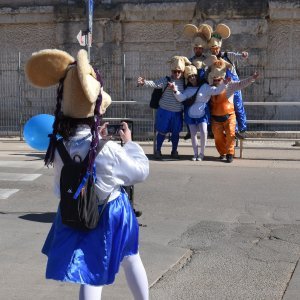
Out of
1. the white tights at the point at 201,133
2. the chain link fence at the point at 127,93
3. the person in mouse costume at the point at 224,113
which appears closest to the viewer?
the person in mouse costume at the point at 224,113

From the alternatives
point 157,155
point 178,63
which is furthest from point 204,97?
point 157,155

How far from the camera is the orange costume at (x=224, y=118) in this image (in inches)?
459

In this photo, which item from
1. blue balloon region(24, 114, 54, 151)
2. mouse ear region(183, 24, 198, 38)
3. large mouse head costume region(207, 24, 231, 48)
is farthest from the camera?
mouse ear region(183, 24, 198, 38)

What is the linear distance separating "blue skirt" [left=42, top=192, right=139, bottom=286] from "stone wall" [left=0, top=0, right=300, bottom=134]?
39.4 feet

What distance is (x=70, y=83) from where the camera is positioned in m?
3.87

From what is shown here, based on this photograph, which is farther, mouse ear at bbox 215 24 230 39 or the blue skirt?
mouse ear at bbox 215 24 230 39

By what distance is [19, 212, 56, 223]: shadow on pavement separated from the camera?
7742 millimetres

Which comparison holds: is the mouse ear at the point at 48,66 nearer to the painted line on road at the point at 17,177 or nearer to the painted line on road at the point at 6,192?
the painted line on road at the point at 6,192

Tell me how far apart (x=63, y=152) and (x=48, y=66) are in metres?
0.52

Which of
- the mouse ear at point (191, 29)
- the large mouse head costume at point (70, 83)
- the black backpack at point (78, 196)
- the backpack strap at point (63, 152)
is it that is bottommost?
the black backpack at point (78, 196)

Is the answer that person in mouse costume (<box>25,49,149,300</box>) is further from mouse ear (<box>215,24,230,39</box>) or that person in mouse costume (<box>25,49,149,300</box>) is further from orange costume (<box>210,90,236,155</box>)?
mouse ear (<box>215,24,230,39</box>)

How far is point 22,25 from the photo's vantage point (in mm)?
17281

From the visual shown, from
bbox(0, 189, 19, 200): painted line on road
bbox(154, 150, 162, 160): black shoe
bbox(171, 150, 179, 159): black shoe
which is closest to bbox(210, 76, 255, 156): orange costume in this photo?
bbox(171, 150, 179, 159): black shoe

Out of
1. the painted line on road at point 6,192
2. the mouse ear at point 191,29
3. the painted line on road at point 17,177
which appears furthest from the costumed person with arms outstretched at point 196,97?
the painted line on road at point 6,192
